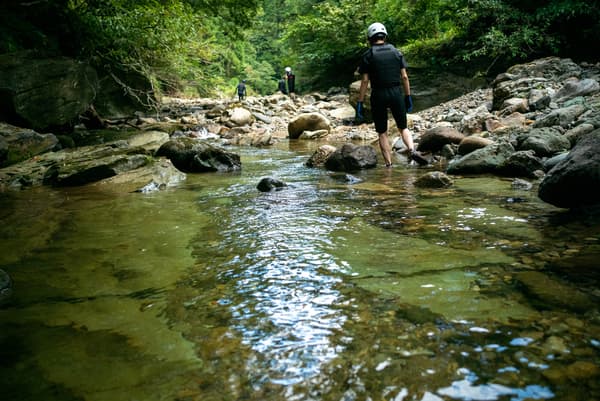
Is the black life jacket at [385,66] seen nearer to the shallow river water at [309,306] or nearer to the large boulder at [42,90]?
the shallow river water at [309,306]

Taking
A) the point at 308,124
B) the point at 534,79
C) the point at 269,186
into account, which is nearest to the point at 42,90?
the point at 269,186

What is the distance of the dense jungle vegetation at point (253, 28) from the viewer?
9.97 metres

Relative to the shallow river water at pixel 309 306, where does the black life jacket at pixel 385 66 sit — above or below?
above

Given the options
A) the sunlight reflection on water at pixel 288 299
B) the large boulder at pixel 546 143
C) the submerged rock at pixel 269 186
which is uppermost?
the large boulder at pixel 546 143

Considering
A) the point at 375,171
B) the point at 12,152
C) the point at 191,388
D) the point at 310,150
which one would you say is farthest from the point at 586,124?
the point at 12,152

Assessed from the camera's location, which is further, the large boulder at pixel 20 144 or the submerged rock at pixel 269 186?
the large boulder at pixel 20 144

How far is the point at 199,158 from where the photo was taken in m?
7.31

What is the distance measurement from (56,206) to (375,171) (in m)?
4.04

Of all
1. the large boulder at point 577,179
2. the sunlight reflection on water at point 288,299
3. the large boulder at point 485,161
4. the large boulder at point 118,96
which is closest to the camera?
the sunlight reflection on water at point 288,299

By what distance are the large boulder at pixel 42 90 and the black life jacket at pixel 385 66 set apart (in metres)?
6.30

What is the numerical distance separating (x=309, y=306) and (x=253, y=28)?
16105mm

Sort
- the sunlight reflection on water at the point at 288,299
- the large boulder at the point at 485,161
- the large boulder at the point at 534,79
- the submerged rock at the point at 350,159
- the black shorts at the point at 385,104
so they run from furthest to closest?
the large boulder at the point at 534,79
the submerged rock at the point at 350,159
the black shorts at the point at 385,104
the large boulder at the point at 485,161
the sunlight reflection on water at the point at 288,299

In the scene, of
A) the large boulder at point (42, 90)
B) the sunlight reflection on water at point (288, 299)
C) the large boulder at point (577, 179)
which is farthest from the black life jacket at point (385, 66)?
the large boulder at point (42, 90)

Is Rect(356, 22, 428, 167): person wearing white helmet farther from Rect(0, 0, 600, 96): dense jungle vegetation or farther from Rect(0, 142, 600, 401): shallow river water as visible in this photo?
Rect(0, 0, 600, 96): dense jungle vegetation
